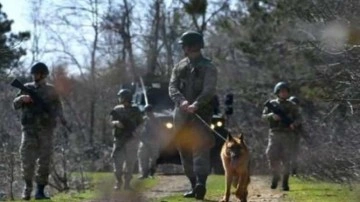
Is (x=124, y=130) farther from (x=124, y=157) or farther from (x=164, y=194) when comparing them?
(x=164, y=194)

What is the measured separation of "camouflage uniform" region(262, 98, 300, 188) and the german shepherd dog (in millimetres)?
4766

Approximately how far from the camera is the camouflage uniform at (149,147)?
23.7 m

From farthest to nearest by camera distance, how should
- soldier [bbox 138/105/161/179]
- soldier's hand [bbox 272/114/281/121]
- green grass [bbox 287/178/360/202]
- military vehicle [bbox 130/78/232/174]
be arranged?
1. military vehicle [bbox 130/78/232/174]
2. soldier [bbox 138/105/161/179]
3. soldier's hand [bbox 272/114/281/121]
4. green grass [bbox 287/178/360/202]

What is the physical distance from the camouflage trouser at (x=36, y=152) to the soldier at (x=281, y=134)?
4.29m

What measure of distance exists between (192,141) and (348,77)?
230 centimetres

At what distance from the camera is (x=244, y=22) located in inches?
1666

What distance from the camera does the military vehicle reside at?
2488cm

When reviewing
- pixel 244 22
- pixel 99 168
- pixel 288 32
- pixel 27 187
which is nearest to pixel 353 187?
pixel 27 187

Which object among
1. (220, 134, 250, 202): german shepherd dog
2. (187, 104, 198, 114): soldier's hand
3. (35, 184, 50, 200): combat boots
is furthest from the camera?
(35, 184, 50, 200): combat boots

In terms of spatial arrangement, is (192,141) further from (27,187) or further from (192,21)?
(192,21)

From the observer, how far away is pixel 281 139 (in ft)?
56.7

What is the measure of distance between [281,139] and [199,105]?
15.1ft

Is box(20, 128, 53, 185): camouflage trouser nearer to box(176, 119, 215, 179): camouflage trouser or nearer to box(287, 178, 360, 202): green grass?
box(176, 119, 215, 179): camouflage trouser

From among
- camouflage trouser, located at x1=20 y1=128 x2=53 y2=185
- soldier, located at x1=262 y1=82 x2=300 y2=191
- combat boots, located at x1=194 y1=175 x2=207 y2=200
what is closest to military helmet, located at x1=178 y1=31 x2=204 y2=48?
combat boots, located at x1=194 y1=175 x2=207 y2=200
